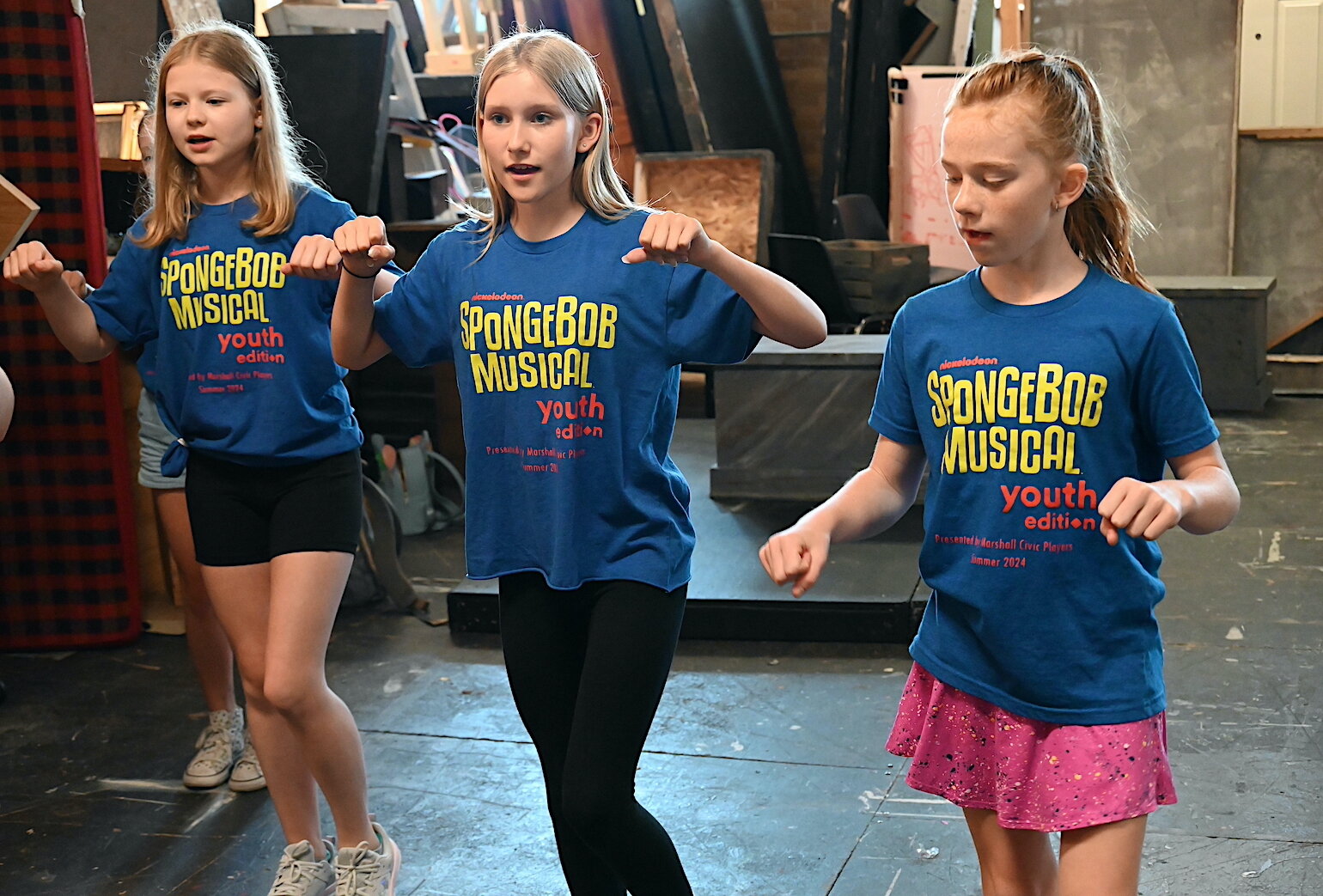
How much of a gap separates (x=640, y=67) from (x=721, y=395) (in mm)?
4411

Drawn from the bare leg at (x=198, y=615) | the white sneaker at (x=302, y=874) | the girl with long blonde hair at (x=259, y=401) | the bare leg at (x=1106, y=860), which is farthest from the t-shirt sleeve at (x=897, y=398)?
the bare leg at (x=198, y=615)

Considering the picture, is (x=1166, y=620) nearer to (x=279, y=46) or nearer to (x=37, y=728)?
(x=37, y=728)

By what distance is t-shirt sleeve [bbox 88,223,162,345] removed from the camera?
9.30 ft

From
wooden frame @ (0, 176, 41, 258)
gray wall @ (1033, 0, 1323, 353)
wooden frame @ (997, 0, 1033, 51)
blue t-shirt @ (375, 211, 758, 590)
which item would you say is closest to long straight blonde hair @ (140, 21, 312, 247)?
wooden frame @ (0, 176, 41, 258)

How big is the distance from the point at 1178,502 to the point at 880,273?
6313 millimetres

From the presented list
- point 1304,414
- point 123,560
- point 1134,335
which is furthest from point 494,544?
point 1304,414

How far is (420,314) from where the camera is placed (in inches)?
91.4


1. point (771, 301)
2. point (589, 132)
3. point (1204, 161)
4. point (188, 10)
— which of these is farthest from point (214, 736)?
point (1204, 161)

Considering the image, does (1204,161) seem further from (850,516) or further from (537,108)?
(850,516)

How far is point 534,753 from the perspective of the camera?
12.0ft

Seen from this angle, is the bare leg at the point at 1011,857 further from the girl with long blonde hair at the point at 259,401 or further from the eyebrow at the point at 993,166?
the girl with long blonde hair at the point at 259,401

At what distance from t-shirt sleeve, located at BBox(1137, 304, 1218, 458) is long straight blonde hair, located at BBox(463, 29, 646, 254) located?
866 mm

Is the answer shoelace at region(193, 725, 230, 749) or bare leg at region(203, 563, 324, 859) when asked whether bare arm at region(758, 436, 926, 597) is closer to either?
bare leg at region(203, 563, 324, 859)

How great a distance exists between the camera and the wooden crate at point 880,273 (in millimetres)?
7820
